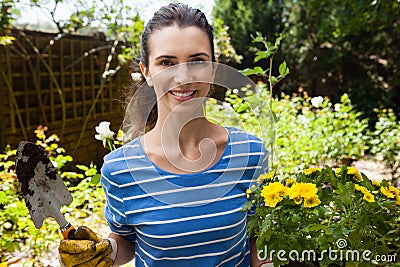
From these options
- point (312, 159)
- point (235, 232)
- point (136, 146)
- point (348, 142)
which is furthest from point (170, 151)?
point (348, 142)

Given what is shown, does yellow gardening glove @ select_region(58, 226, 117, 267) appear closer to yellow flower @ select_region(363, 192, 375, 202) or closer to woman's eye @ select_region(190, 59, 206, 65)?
woman's eye @ select_region(190, 59, 206, 65)

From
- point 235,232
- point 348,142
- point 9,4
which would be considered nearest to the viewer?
point 235,232

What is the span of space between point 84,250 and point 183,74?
36cm

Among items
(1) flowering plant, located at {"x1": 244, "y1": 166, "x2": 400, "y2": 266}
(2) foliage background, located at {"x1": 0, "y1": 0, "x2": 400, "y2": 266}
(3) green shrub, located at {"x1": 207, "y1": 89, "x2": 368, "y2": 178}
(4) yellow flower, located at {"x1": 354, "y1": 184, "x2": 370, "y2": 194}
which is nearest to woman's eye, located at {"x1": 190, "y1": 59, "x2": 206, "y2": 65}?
(1) flowering plant, located at {"x1": 244, "y1": 166, "x2": 400, "y2": 266}

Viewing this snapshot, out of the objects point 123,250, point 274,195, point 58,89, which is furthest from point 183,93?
point 58,89

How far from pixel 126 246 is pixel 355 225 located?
18.7 inches

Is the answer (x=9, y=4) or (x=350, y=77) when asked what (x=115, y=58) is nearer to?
(x=9, y=4)

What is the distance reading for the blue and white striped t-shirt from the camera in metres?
0.84

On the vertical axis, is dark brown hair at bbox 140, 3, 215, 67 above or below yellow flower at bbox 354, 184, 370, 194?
above

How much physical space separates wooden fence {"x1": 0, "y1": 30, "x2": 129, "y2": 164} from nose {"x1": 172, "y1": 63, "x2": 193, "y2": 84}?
2224mm

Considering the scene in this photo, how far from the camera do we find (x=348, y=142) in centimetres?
330

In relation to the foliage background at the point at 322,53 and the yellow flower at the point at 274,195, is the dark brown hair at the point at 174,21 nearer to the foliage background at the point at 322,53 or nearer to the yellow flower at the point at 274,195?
the yellow flower at the point at 274,195

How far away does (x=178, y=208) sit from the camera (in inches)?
33.3

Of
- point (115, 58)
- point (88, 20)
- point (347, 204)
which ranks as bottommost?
point (347, 204)
